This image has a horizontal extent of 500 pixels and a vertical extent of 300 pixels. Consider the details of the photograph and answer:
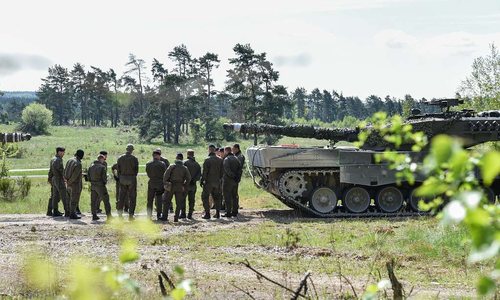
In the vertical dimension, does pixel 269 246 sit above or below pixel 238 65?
below

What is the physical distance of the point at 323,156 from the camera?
19.7 metres

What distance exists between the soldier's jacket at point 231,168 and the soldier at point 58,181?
4.08 m

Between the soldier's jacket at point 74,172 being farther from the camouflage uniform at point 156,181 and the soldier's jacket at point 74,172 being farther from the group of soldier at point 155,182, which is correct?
the camouflage uniform at point 156,181

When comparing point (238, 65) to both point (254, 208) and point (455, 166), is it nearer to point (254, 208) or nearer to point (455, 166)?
point (254, 208)

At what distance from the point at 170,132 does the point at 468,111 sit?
63.9 m

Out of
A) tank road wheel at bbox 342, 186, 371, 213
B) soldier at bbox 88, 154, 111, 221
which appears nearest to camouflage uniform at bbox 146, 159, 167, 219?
soldier at bbox 88, 154, 111, 221

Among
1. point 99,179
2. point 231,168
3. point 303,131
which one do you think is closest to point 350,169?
point 303,131

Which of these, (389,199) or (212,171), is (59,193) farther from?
(389,199)

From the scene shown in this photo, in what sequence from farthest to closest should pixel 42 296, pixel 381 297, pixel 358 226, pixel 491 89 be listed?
pixel 491 89, pixel 358 226, pixel 42 296, pixel 381 297

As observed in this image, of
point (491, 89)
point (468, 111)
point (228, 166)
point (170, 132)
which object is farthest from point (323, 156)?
point (170, 132)

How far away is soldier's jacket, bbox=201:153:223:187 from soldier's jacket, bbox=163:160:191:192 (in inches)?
45.0

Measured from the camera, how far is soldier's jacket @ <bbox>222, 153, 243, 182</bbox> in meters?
19.9

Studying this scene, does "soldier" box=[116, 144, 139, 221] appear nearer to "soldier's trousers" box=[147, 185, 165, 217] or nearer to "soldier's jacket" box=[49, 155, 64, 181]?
"soldier's trousers" box=[147, 185, 165, 217]

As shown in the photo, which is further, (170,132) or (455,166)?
(170,132)
